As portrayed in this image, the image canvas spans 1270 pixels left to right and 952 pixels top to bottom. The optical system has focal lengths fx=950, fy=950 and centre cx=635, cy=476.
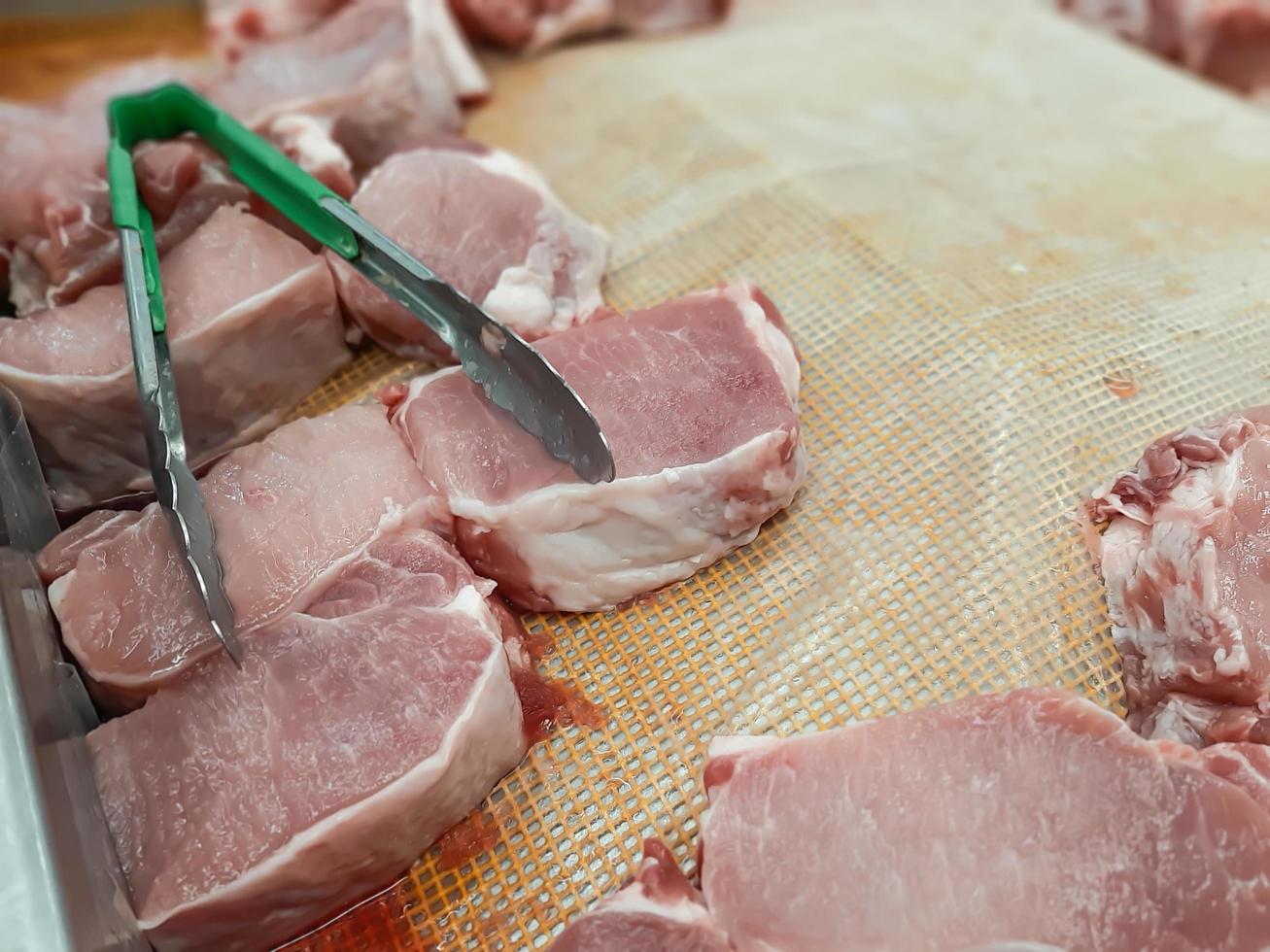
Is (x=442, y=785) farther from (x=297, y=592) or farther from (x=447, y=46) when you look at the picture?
(x=447, y=46)

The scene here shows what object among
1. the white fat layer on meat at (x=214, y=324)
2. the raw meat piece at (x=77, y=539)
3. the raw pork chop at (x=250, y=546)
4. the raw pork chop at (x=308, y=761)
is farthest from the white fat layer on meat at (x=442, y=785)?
the white fat layer on meat at (x=214, y=324)

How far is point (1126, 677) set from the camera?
67.9 inches

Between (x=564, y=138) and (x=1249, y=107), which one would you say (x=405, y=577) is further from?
(x=1249, y=107)

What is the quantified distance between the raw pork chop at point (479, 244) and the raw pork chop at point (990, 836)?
45.4 inches

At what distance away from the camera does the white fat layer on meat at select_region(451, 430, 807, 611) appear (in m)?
1.78

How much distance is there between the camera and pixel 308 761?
157 cm

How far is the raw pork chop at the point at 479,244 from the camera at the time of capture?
218 centimetres

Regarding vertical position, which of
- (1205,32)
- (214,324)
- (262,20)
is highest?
(262,20)

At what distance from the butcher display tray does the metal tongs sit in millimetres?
393

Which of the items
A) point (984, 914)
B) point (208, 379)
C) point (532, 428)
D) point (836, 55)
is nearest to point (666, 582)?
point (532, 428)

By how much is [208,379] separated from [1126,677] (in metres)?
1.94

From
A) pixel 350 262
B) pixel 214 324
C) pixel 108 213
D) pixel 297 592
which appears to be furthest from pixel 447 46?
pixel 297 592

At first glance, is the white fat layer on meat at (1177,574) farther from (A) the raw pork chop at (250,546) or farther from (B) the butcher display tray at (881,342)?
(A) the raw pork chop at (250,546)

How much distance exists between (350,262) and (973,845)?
1.61 m
